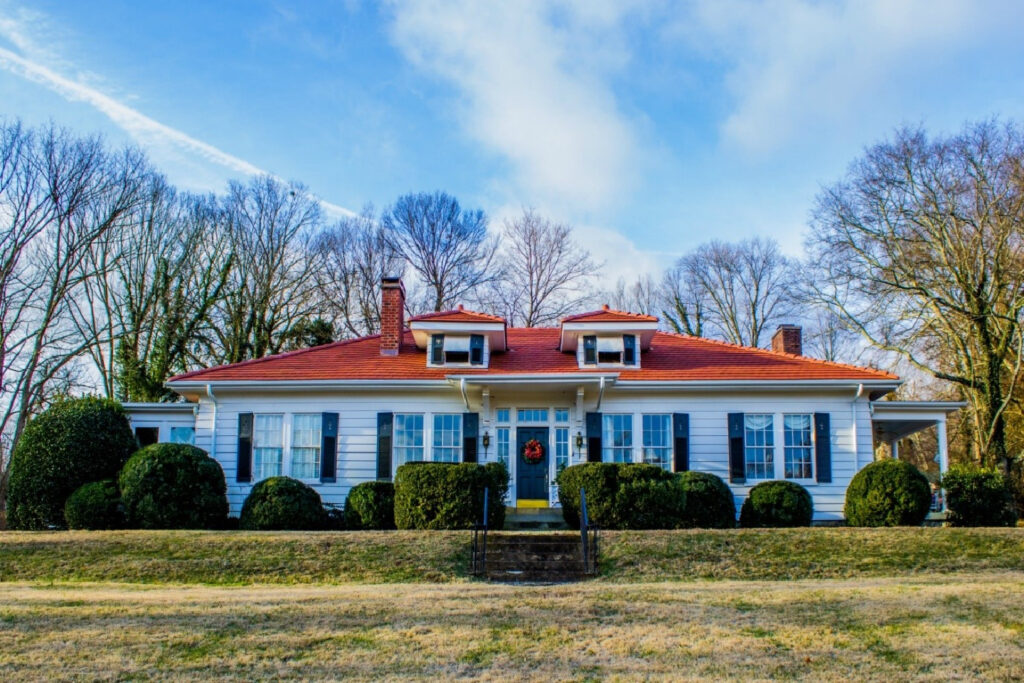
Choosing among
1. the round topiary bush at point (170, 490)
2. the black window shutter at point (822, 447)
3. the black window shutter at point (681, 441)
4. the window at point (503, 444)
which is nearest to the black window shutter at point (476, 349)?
the window at point (503, 444)

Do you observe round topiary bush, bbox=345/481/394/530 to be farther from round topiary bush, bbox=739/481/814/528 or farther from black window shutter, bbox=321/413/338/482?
round topiary bush, bbox=739/481/814/528

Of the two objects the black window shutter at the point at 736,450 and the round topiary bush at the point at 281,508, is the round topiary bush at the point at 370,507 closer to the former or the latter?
the round topiary bush at the point at 281,508

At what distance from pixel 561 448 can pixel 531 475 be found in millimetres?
857

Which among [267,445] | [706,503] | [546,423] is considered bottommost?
[706,503]

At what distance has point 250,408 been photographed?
17906 millimetres

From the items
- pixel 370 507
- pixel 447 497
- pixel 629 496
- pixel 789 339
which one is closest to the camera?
pixel 629 496

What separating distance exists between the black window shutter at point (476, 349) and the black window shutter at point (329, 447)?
10.9 ft

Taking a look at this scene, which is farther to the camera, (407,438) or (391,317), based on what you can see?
(391,317)

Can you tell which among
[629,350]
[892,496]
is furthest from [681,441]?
[892,496]

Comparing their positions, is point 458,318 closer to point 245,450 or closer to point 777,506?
point 245,450

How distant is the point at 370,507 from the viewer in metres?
15.8

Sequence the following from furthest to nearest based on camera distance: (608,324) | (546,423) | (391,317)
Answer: (391,317), (608,324), (546,423)

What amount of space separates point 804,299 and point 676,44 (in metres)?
18.4

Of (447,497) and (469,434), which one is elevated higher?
(469,434)
